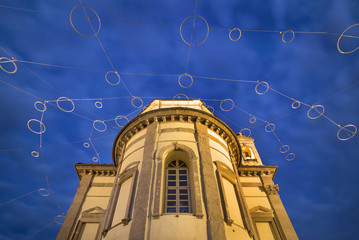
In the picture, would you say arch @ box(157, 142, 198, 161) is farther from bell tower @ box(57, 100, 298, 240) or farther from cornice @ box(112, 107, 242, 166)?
cornice @ box(112, 107, 242, 166)

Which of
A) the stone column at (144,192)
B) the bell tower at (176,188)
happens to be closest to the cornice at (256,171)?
the bell tower at (176,188)

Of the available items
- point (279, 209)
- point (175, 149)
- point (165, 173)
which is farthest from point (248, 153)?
point (165, 173)

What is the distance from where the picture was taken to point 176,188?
11289 millimetres

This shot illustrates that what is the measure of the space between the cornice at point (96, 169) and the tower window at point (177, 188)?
8007 mm

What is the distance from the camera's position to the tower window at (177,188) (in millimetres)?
10445

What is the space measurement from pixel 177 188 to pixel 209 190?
1786 mm

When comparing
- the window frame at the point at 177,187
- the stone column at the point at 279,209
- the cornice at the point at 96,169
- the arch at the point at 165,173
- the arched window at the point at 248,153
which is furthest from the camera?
the arched window at the point at 248,153

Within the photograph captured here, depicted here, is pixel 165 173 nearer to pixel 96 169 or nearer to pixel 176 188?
pixel 176 188

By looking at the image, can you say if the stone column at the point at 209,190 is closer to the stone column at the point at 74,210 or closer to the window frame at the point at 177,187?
the window frame at the point at 177,187

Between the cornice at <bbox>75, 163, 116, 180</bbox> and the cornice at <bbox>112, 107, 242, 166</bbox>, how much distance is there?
315cm

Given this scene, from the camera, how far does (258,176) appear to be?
61.5 feet

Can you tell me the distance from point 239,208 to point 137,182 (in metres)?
6.42

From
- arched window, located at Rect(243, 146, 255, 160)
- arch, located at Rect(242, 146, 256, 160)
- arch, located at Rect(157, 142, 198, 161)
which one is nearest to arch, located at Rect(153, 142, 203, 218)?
arch, located at Rect(157, 142, 198, 161)

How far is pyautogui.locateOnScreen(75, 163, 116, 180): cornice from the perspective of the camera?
18281mm
